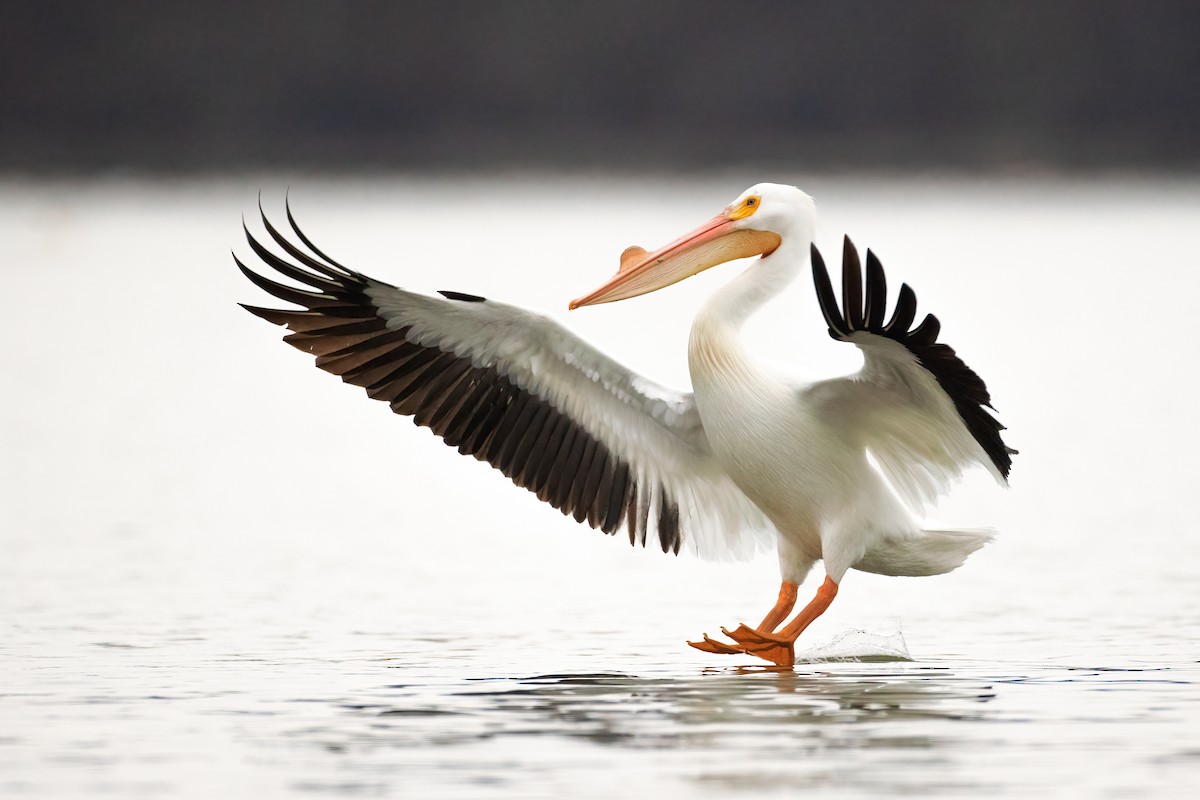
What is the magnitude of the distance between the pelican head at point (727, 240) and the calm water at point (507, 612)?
1.48 metres

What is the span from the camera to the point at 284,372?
23469 mm

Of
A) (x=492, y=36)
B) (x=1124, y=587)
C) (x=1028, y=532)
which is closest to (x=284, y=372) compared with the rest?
(x=1028, y=532)

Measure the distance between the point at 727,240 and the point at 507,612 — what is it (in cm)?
212

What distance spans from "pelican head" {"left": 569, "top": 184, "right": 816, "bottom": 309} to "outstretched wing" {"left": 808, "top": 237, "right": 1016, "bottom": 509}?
81 centimetres

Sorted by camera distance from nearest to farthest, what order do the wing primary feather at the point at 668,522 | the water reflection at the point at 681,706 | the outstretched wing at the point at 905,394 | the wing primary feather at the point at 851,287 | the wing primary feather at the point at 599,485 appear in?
the water reflection at the point at 681,706 < the wing primary feather at the point at 851,287 < the outstretched wing at the point at 905,394 < the wing primary feather at the point at 599,485 < the wing primary feather at the point at 668,522

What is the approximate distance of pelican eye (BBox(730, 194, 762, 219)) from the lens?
8.98 meters

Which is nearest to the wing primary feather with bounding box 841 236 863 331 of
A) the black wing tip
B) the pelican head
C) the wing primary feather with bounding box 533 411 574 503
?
the black wing tip

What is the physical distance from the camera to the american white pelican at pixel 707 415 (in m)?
8.53

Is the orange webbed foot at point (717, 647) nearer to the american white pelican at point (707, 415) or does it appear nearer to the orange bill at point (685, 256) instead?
the american white pelican at point (707, 415)

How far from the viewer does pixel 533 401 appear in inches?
364

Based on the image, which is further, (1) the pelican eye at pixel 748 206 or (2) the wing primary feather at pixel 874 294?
(1) the pelican eye at pixel 748 206

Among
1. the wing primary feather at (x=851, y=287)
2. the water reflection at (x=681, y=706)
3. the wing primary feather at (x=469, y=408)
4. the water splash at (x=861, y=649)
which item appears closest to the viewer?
the water reflection at (x=681, y=706)

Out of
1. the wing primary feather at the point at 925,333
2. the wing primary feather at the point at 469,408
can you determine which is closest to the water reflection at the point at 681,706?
the wing primary feather at the point at 925,333

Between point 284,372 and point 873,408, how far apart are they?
15.7 m
